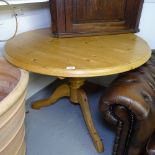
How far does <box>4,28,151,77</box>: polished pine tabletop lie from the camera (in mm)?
860

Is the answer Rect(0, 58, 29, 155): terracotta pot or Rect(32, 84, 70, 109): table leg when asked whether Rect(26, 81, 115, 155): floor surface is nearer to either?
Rect(32, 84, 70, 109): table leg

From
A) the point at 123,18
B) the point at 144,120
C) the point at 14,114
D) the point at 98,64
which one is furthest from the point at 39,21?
the point at 144,120

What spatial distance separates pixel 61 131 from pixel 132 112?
67 cm

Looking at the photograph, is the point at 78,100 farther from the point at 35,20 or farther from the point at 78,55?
the point at 35,20

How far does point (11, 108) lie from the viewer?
26.6 inches

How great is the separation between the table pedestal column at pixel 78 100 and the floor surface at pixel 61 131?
5 cm

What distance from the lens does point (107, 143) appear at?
4.19ft

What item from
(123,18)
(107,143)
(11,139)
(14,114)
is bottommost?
(107,143)

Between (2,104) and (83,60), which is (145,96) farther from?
(2,104)

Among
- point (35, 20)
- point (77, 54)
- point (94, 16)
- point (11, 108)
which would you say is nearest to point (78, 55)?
point (77, 54)

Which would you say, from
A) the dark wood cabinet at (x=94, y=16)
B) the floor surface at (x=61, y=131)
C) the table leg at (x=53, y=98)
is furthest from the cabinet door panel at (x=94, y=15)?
the floor surface at (x=61, y=131)

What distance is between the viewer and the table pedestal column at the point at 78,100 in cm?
123

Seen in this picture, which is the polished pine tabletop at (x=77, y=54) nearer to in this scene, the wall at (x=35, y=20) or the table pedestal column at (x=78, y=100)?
the wall at (x=35, y=20)

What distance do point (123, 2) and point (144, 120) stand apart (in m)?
0.71
